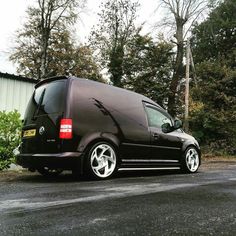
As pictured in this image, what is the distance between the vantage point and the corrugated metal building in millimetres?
15750

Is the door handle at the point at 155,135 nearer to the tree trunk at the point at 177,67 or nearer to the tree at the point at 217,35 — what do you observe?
the tree trunk at the point at 177,67

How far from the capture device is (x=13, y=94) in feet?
52.7

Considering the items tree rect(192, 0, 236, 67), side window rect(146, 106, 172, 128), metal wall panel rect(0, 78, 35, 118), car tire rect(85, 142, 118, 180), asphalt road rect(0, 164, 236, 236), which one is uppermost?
tree rect(192, 0, 236, 67)

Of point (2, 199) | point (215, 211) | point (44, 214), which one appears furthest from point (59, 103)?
point (215, 211)

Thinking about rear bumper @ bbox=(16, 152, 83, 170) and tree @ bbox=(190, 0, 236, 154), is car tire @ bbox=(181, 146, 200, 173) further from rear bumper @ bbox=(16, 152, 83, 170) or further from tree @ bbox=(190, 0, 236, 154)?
tree @ bbox=(190, 0, 236, 154)

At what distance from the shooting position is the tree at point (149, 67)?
29250 millimetres

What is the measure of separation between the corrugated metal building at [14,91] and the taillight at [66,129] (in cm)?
898

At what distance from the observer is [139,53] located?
31.0 m

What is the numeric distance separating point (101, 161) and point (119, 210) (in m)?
3.40

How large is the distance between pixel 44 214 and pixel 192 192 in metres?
2.38

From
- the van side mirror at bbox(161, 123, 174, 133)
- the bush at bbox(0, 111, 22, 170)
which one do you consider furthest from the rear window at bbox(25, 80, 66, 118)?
the van side mirror at bbox(161, 123, 174, 133)

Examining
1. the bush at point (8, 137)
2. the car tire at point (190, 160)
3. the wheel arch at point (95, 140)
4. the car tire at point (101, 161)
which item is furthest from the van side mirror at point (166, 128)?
the bush at point (8, 137)

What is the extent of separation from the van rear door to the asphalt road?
4.07ft

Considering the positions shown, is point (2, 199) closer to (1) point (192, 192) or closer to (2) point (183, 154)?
(1) point (192, 192)
